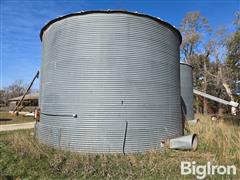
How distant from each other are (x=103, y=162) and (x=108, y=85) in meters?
2.74

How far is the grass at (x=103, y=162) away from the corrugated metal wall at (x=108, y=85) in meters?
0.68

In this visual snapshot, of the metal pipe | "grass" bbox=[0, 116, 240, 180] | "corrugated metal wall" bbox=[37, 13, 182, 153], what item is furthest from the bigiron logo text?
"corrugated metal wall" bbox=[37, 13, 182, 153]

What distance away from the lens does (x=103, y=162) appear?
7.46 m

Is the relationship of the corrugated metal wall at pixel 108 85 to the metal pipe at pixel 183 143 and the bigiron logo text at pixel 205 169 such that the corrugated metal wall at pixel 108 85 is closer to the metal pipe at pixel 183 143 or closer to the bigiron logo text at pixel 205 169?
the metal pipe at pixel 183 143

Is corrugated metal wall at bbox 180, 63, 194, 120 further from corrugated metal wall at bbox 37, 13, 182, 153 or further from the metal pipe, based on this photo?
the metal pipe

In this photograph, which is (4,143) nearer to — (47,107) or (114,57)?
(47,107)

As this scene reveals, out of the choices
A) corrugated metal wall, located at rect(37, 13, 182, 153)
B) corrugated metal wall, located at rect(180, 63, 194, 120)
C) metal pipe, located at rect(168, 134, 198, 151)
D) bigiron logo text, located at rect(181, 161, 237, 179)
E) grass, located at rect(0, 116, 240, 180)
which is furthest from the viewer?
corrugated metal wall, located at rect(180, 63, 194, 120)

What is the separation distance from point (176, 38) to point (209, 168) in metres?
6.22

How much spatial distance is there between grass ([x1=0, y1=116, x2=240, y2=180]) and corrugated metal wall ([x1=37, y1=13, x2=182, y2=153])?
2.23ft

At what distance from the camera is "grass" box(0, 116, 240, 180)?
6.55 metres

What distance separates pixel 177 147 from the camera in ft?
30.1

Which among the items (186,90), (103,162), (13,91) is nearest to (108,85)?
(103,162)

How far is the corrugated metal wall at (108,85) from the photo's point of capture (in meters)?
8.69

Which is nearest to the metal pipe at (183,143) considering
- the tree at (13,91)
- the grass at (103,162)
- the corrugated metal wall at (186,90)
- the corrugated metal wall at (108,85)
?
the grass at (103,162)
